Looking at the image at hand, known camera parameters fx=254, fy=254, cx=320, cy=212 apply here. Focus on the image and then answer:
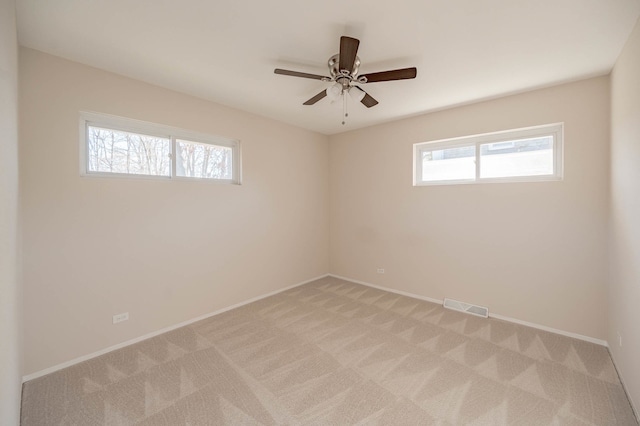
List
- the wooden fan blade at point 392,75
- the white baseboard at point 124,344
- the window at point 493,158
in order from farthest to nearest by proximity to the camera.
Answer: the window at point 493,158 → the white baseboard at point 124,344 → the wooden fan blade at point 392,75

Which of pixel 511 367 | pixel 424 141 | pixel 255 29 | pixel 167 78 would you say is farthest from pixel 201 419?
pixel 424 141

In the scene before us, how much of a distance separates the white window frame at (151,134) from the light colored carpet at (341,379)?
5.60 feet

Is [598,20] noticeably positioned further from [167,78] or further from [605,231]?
[167,78]

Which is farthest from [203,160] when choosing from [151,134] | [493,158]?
[493,158]

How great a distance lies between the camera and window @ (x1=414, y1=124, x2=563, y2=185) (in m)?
2.82

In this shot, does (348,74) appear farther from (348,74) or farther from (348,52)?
(348,52)

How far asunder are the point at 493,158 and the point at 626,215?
4.64ft

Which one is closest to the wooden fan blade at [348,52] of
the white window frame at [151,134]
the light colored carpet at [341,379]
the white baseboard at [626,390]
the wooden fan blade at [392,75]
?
the wooden fan blade at [392,75]

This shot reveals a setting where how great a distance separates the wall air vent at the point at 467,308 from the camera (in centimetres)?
312

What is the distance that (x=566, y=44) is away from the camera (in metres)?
1.95

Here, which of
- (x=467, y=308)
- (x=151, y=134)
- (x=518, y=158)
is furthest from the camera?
(x=467, y=308)

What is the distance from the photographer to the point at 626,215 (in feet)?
6.35

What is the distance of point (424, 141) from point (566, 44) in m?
1.73

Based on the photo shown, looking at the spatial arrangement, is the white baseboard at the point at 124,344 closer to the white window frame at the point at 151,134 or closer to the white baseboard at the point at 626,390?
the white window frame at the point at 151,134
